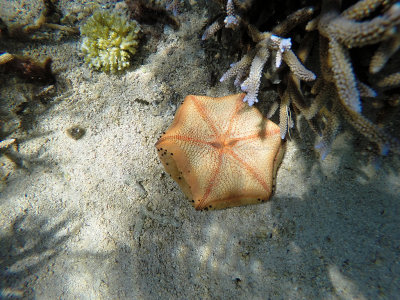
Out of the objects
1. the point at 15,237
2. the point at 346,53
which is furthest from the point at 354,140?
the point at 15,237

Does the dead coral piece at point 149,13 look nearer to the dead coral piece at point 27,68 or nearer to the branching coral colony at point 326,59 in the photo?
the branching coral colony at point 326,59

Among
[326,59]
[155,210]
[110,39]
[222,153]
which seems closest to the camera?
[326,59]

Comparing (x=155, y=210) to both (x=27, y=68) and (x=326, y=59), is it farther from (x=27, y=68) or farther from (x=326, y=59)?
(x=27, y=68)

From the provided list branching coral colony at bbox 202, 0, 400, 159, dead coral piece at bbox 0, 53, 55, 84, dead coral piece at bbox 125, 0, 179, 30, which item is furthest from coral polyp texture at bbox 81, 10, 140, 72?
branching coral colony at bbox 202, 0, 400, 159

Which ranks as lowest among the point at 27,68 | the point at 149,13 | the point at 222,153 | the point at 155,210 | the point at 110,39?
the point at 155,210

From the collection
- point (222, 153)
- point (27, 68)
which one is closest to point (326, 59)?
point (222, 153)

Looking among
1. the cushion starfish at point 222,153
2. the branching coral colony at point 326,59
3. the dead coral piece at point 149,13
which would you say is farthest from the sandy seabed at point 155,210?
the branching coral colony at point 326,59
